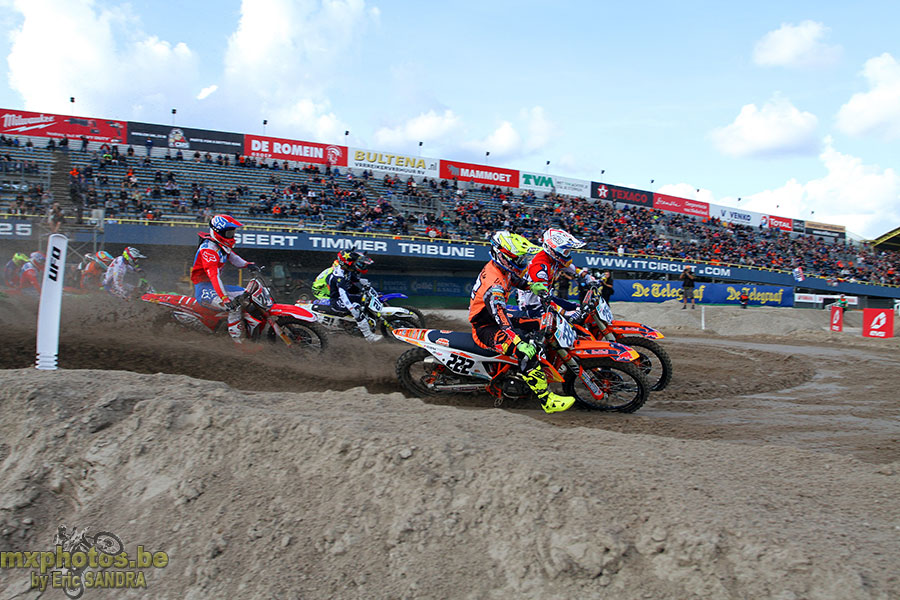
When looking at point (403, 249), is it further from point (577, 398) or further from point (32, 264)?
point (577, 398)

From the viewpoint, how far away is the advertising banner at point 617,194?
47.2 meters

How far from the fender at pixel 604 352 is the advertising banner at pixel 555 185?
131 ft

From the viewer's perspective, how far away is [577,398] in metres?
6.64

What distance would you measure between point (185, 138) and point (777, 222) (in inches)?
2145

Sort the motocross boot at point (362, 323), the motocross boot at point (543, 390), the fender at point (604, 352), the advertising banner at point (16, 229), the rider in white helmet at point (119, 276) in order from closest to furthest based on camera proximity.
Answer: the motocross boot at point (543, 390), the fender at point (604, 352), the motocross boot at point (362, 323), the rider in white helmet at point (119, 276), the advertising banner at point (16, 229)

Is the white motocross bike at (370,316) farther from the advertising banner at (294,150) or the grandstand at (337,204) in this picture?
the advertising banner at (294,150)

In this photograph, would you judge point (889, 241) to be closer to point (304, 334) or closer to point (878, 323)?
point (878, 323)

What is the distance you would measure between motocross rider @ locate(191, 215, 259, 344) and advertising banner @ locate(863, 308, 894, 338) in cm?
1710

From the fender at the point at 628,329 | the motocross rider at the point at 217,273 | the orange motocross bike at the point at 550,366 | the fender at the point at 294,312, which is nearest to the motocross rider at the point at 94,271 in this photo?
the motocross rider at the point at 217,273

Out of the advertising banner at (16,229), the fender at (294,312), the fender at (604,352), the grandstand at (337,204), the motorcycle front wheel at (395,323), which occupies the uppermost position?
the grandstand at (337,204)

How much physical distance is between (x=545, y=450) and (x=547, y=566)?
4.34 feet

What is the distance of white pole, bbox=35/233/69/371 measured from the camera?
5.85 m

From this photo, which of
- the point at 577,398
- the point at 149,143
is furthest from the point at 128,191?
the point at 577,398

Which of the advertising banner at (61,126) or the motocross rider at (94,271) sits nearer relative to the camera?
the motocross rider at (94,271)
